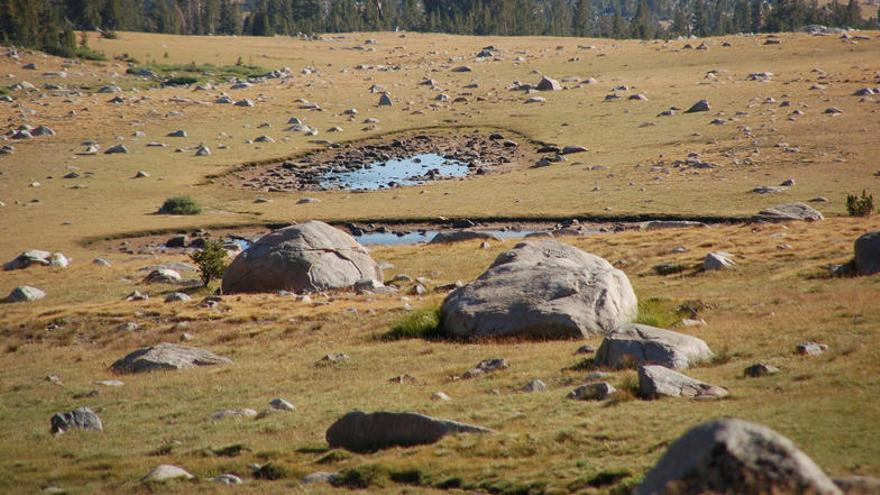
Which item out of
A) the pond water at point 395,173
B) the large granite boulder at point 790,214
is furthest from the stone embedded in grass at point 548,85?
the large granite boulder at point 790,214

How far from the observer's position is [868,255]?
28.6 meters

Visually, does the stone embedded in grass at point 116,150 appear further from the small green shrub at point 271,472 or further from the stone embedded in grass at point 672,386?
the stone embedded in grass at point 672,386

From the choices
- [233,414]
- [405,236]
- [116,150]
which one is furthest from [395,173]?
[233,414]

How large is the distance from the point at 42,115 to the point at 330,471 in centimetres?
7303

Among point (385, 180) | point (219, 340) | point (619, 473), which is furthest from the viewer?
point (385, 180)

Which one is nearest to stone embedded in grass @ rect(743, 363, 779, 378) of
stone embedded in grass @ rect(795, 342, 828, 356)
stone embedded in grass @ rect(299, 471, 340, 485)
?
stone embedded in grass @ rect(795, 342, 828, 356)

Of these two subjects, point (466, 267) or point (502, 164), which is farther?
point (502, 164)

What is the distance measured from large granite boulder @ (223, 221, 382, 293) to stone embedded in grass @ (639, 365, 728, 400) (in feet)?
59.0

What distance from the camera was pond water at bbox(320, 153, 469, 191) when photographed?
208 ft

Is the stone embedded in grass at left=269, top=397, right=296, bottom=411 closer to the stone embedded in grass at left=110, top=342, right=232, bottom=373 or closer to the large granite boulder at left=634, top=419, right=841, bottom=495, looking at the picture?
the stone embedded in grass at left=110, top=342, right=232, bottom=373

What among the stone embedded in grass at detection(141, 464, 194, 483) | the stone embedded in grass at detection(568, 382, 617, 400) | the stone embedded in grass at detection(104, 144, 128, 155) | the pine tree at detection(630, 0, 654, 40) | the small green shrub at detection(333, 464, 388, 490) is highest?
the pine tree at detection(630, 0, 654, 40)

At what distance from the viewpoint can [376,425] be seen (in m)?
16.8

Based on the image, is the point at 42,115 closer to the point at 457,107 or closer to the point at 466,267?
the point at 457,107

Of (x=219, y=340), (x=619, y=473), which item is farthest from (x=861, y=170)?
(x=619, y=473)
